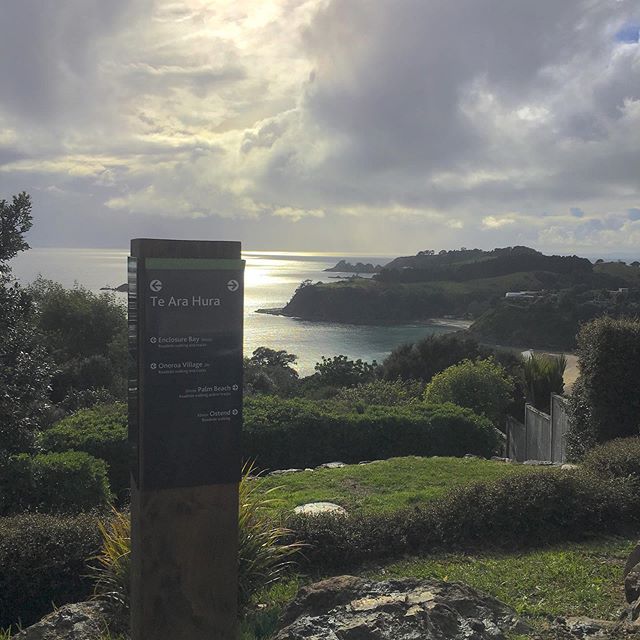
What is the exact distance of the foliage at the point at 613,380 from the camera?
9.88 meters

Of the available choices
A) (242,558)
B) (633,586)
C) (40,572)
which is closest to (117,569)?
(242,558)

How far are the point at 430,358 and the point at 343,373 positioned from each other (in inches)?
138

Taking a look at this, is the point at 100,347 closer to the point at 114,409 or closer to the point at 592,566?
the point at 114,409

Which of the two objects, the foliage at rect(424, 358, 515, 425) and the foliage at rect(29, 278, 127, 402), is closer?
the foliage at rect(424, 358, 515, 425)

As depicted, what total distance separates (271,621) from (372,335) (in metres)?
70.3

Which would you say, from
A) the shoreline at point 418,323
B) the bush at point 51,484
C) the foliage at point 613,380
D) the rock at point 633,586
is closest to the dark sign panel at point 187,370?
the rock at point 633,586

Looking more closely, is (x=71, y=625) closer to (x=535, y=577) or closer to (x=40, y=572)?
(x=40, y=572)

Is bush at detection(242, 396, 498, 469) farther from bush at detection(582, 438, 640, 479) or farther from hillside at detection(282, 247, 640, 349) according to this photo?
hillside at detection(282, 247, 640, 349)

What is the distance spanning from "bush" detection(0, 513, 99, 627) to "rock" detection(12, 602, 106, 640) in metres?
0.95

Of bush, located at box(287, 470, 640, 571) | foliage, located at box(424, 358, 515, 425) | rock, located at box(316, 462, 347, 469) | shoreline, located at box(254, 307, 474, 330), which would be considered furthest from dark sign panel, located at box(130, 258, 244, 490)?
shoreline, located at box(254, 307, 474, 330)

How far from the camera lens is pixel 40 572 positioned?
5395 mm

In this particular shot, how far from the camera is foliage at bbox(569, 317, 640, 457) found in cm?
988

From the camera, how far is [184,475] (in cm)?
372

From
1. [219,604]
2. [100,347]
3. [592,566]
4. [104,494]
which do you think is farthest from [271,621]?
[100,347]
